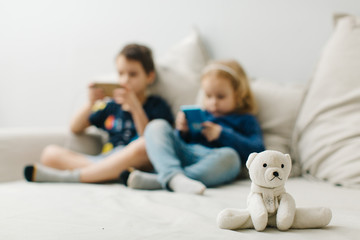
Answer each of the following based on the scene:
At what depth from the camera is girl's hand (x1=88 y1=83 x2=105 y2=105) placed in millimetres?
1507

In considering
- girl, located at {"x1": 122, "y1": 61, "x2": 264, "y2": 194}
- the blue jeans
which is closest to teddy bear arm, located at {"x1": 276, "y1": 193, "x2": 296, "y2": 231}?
girl, located at {"x1": 122, "y1": 61, "x2": 264, "y2": 194}

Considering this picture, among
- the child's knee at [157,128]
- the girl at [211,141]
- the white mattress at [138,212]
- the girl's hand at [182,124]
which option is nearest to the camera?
the white mattress at [138,212]

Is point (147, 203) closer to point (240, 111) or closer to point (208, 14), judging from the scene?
point (240, 111)

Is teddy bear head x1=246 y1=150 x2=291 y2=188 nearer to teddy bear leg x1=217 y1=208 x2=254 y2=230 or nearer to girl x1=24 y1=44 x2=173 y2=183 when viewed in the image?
teddy bear leg x1=217 y1=208 x2=254 y2=230

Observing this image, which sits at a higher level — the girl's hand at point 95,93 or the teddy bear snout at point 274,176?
the girl's hand at point 95,93

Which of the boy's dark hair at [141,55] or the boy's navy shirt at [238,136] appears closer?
the boy's navy shirt at [238,136]

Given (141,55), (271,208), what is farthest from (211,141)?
(271,208)

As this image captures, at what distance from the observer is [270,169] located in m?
0.67

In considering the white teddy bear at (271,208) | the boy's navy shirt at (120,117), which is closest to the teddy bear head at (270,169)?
the white teddy bear at (271,208)

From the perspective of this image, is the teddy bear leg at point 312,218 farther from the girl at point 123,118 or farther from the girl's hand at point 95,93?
the girl's hand at point 95,93

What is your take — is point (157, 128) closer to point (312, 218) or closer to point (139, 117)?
point (139, 117)

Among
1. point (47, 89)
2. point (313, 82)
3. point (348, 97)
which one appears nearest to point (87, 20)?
point (47, 89)

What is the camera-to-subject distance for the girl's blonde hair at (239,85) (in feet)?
4.61

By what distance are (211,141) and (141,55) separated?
489 mm
